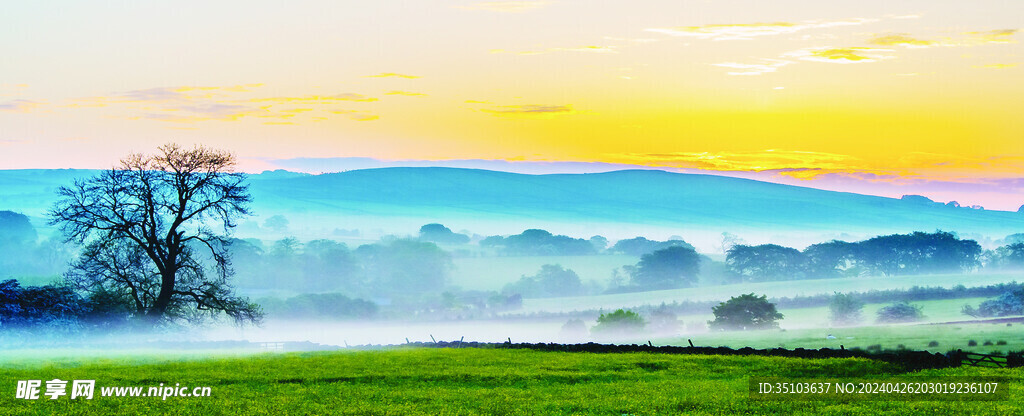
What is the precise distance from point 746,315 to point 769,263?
233 ft

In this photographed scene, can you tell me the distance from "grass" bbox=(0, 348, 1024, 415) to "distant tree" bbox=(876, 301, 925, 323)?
81231mm

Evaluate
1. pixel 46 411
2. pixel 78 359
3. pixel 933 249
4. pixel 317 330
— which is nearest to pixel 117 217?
pixel 78 359

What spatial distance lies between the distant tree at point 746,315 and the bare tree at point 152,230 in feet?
232

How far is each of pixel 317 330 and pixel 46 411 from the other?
118m

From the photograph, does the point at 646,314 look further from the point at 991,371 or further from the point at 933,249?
the point at 991,371

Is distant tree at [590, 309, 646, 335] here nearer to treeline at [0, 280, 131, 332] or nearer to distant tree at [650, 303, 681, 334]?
distant tree at [650, 303, 681, 334]

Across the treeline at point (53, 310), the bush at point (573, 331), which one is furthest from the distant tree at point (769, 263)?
the treeline at point (53, 310)

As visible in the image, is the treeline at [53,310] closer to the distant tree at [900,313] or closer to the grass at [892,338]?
the grass at [892,338]

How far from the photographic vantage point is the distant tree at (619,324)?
130650 millimetres

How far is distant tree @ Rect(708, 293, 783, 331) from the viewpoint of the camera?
12475 centimetres

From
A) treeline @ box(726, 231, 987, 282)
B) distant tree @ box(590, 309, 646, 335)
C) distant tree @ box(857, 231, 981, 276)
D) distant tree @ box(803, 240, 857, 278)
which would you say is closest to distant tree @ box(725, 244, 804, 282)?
treeline @ box(726, 231, 987, 282)

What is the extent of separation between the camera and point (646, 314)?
520 feet

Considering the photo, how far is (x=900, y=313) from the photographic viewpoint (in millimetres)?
129000

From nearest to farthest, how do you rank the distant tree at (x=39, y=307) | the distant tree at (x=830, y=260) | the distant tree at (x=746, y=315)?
the distant tree at (x=39, y=307) → the distant tree at (x=746, y=315) → the distant tree at (x=830, y=260)
